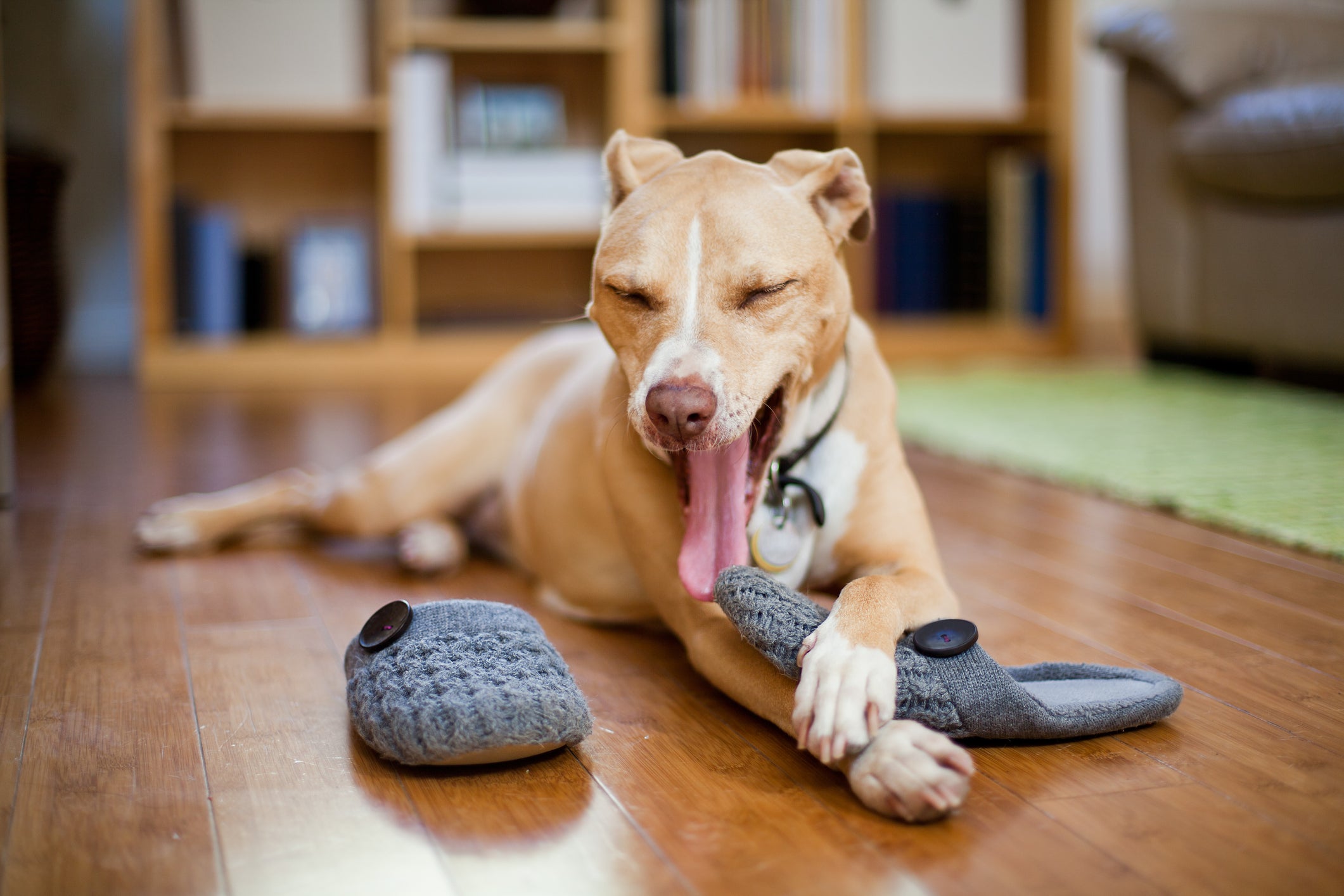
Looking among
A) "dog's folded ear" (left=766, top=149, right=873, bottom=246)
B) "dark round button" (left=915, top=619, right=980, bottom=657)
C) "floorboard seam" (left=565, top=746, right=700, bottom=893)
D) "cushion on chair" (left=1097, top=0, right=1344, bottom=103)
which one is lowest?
"floorboard seam" (left=565, top=746, right=700, bottom=893)

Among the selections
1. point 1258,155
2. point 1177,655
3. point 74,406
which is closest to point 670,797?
point 1177,655

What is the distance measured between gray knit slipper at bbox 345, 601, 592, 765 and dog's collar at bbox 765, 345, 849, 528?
0.34 m

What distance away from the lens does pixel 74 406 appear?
3896 millimetres

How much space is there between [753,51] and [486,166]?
101 cm

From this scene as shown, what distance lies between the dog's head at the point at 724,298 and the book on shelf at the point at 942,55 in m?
3.23

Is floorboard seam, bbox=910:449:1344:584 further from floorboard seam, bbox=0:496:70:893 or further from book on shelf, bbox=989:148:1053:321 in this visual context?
book on shelf, bbox=989:148:1053:321

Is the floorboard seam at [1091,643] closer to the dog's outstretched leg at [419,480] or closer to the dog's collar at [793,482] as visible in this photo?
the dog's collar at [793,482]

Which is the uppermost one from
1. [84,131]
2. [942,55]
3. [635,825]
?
[942,55]

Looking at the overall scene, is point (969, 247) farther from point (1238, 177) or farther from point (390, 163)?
point (390, 163)

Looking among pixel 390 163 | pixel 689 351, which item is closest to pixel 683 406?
pixel 689 351

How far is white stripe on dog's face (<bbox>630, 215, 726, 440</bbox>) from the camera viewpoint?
4.50ft

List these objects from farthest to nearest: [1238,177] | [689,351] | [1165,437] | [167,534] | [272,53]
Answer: [272,53], [1238,177], [1165,437], [167,534], [689,351]

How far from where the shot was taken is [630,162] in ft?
5.38

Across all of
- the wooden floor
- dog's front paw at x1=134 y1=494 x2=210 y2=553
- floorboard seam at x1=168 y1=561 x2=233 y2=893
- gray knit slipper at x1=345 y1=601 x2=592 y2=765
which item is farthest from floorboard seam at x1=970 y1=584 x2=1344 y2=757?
dog's front paw at x1=134 y1=494 x2=210 y2=553
